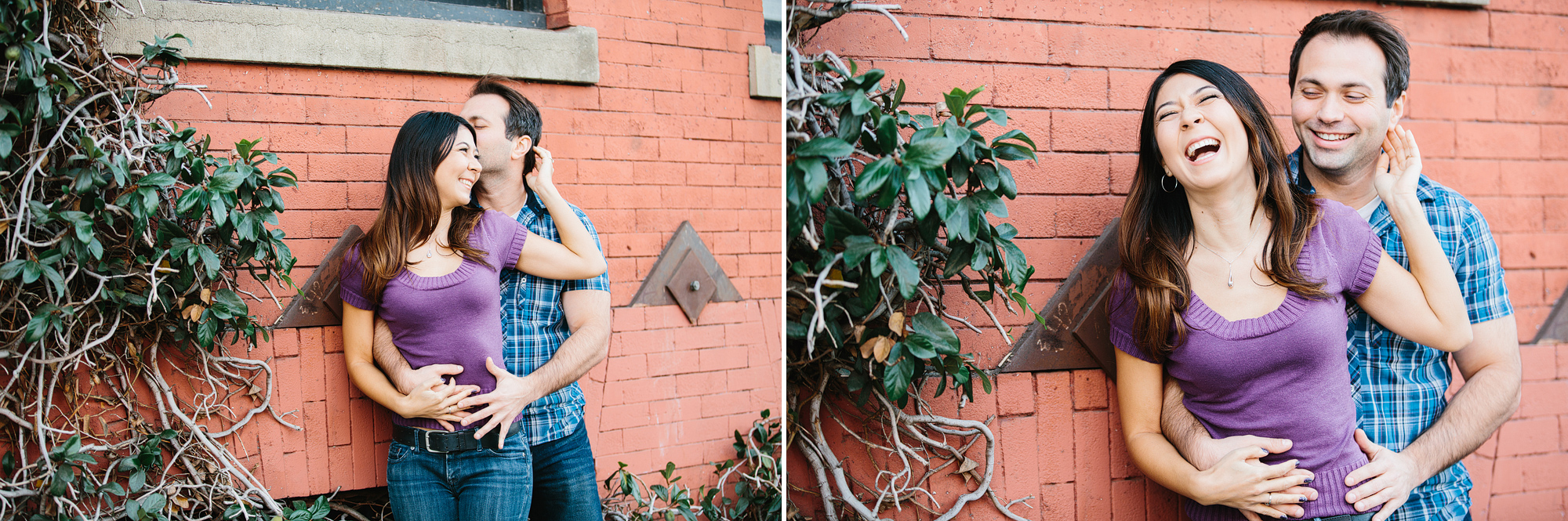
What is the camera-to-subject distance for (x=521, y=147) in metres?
2.49

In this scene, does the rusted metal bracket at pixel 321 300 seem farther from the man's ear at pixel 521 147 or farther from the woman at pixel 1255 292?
the woman at pixel 1255 292

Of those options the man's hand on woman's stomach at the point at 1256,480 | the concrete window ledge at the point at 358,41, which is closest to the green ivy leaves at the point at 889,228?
the man's hand on woman's stomach at the point at 1256,480

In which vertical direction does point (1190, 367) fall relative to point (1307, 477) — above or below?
above

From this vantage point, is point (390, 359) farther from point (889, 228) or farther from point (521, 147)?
point (889, 228)

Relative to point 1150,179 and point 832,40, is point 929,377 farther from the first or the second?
point 832,40

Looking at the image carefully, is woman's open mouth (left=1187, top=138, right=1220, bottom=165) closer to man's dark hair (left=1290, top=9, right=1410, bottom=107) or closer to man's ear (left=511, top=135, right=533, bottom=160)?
man's dark hair (left=1290, top=9, right=1410, bottom=107)

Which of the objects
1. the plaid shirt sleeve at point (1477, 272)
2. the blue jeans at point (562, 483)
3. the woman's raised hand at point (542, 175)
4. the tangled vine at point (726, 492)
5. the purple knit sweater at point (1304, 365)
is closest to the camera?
the purple knit sweater at point (1304, 365)

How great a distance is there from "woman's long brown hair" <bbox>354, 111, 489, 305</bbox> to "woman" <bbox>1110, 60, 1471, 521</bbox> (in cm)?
177

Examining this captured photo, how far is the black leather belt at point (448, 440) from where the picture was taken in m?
2.24

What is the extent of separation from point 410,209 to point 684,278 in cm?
100

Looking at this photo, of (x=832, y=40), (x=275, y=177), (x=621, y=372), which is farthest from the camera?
(x=621, y=372)

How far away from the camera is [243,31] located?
232 centimetres

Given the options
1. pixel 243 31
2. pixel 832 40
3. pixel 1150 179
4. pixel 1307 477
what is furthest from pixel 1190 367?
pixel 243 31

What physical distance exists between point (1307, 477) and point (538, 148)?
7.12 feet
